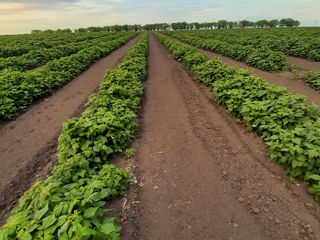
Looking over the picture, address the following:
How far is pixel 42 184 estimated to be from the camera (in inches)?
97.4

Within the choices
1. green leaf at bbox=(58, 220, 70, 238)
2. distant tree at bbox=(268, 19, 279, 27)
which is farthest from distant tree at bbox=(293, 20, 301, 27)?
green leaf at bbox=(58, 220, 70, 238)

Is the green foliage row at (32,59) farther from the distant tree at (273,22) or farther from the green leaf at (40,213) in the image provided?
the distant tree at (273,22)

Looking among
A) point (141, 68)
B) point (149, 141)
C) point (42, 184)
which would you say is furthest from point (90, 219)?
point (141, 68)

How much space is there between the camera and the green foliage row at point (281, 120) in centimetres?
304

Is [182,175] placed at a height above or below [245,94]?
below

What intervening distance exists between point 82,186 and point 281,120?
447 centimetres

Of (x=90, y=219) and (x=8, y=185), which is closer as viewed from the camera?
(x=90, y=219)

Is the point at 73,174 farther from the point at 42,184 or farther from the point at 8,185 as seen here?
the point at 8,185

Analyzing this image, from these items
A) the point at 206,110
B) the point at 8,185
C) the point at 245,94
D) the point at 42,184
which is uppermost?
the point at 245,94

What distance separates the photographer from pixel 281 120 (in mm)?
3977

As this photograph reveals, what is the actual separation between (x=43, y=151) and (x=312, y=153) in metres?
6.05

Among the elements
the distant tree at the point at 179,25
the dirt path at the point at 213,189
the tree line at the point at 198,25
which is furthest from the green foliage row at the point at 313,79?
the distant tree at the point at 179,25

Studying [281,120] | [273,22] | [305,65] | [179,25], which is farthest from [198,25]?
[281,120]

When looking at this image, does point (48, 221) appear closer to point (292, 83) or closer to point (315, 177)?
point (315, 177)
